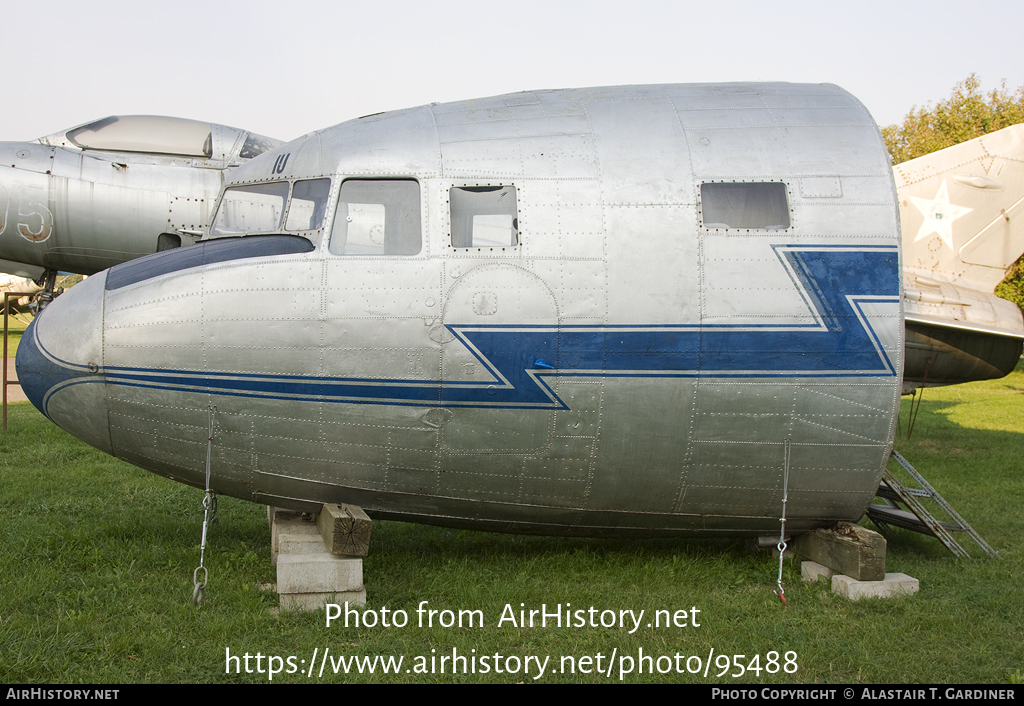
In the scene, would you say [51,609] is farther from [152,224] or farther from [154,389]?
Answer: [152,224]

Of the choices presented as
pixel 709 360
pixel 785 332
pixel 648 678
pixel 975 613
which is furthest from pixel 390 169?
pixel 975 613

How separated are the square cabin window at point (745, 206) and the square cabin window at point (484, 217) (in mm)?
1541

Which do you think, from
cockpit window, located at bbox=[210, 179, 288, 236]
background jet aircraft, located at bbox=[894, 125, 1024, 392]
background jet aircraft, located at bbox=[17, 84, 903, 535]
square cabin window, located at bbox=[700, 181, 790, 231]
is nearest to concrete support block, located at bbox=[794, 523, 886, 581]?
background jet aircraft, located at bbox=[17, 84, 903, 535]

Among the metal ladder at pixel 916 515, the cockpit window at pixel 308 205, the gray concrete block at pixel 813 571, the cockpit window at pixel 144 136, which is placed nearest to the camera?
the cockpit window at pixel 308 205

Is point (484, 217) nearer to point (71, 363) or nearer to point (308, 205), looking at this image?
point (308, 205)

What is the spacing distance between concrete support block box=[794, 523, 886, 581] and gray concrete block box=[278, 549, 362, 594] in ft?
13.0

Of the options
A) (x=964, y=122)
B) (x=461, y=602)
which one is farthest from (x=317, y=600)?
(x=964, y=122)

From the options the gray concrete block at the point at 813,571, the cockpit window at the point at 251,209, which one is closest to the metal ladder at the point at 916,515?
the gray concrete block at the point at 813,571

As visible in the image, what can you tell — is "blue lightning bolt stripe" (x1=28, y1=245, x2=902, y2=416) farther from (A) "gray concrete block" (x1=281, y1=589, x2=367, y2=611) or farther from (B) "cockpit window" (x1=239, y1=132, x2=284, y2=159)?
(B) "cockpit window" (x1=239, y1=132, x2=284, y2=159)

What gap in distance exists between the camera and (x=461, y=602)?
21.4 feet

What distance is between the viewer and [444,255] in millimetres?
6422

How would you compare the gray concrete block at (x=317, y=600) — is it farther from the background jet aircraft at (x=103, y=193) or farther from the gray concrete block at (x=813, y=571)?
the background jet aircraft at (x=103, y=193)

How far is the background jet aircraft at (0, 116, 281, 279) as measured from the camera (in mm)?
11547

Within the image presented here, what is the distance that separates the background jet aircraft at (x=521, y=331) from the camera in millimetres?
6355
